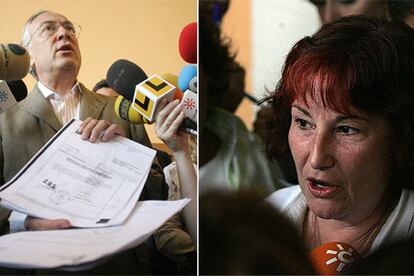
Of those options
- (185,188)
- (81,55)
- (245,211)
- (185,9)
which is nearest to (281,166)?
(245,211)

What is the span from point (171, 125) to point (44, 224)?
0.55m

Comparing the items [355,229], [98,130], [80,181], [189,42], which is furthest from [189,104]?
[355,229]

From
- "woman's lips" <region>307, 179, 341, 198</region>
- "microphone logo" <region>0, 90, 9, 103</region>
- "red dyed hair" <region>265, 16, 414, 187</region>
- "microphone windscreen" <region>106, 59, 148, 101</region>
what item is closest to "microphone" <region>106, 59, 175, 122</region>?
"microphone windscreen" <region>106, 59, 148, 101</region>

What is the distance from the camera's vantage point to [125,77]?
2215 millimetres

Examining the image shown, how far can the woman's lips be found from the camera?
2.08 metres

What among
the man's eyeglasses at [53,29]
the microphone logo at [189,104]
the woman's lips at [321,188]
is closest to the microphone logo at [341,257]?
the woman's lips at [321,188]

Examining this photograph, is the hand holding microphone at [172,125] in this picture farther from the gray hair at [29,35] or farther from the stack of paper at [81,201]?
the gray hair at [29,35]

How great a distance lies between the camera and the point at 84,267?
2.10 meters

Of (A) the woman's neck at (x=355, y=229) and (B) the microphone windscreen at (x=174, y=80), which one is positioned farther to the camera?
(B) the microphone windscreen at (x=174, y=80)

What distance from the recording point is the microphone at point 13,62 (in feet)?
7.17

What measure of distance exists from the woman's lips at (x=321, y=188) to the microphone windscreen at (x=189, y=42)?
1.90 ft

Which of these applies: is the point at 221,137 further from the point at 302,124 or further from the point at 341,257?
the point at 341,257

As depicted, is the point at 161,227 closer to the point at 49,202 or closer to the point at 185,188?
the point at 185,188

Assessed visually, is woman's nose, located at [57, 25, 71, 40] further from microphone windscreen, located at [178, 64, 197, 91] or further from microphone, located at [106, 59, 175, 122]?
microphone windscreen, located at [178, 64, 197, 91]
